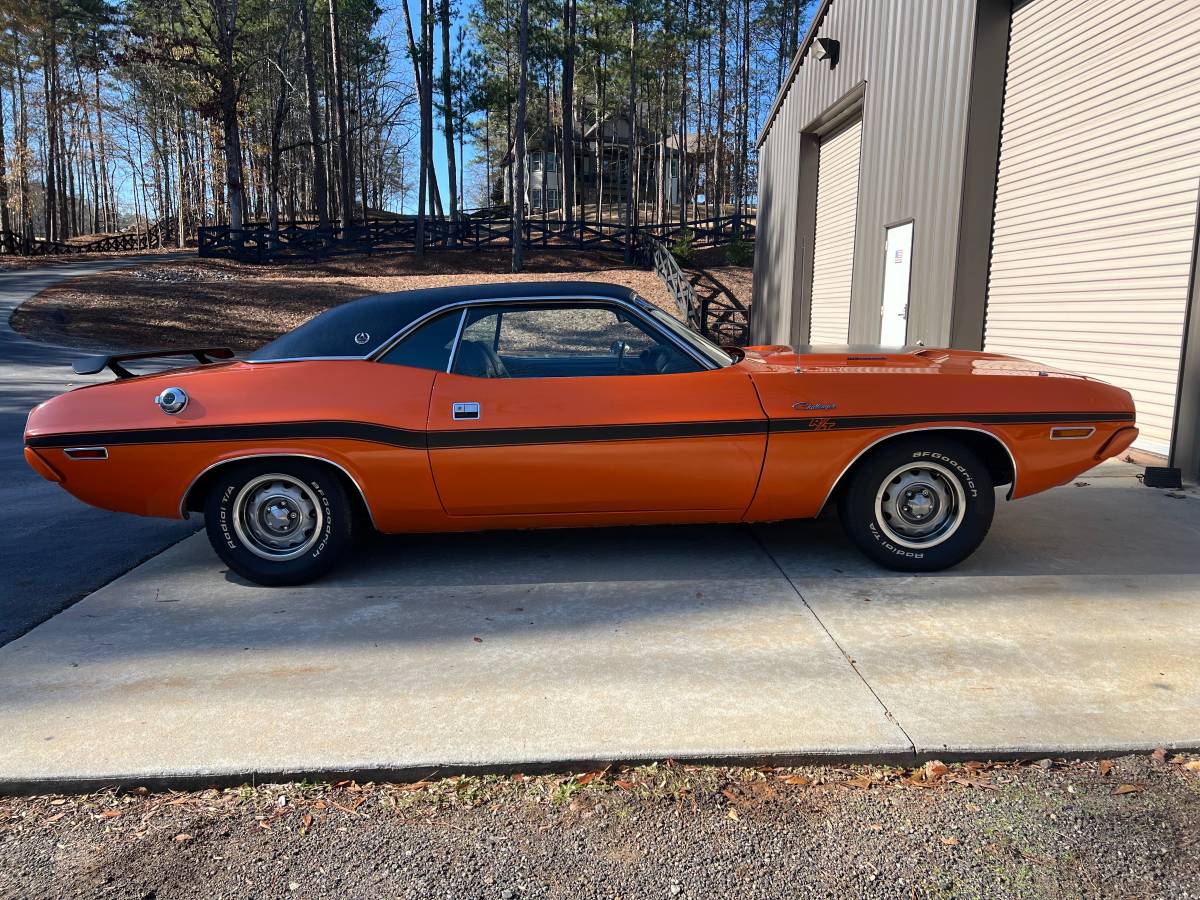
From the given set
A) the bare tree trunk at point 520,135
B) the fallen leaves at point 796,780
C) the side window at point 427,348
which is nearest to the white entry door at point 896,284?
the side window at point 427,348

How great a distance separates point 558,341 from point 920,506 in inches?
78.1

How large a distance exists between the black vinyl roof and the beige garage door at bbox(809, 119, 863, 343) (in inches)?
376

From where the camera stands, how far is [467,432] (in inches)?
159

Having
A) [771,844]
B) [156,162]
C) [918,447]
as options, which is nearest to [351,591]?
[771,844]

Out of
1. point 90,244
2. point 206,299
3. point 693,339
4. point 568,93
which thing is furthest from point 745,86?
point 693,339

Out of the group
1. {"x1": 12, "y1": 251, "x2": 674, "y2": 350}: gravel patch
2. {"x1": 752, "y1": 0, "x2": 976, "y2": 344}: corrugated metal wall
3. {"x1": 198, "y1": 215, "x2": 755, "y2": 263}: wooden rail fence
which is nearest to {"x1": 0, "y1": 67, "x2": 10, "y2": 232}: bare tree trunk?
{"x1": 198, "y1": 215, "x2": 755, "y2": 263}: wooden rail fence

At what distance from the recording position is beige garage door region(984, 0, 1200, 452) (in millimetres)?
6598

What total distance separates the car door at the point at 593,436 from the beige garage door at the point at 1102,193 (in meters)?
4.38

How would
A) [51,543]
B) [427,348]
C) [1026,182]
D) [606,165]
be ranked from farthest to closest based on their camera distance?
[606,165] < [1026,182] < [51,543] < [427,348]

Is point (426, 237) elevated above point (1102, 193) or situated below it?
above

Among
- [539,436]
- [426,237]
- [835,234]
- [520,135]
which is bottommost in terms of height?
[539,436]

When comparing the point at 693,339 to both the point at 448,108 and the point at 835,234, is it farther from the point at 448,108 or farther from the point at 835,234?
the point at 448,108

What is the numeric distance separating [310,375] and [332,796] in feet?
7.04

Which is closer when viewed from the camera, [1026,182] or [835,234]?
[1026,182]
